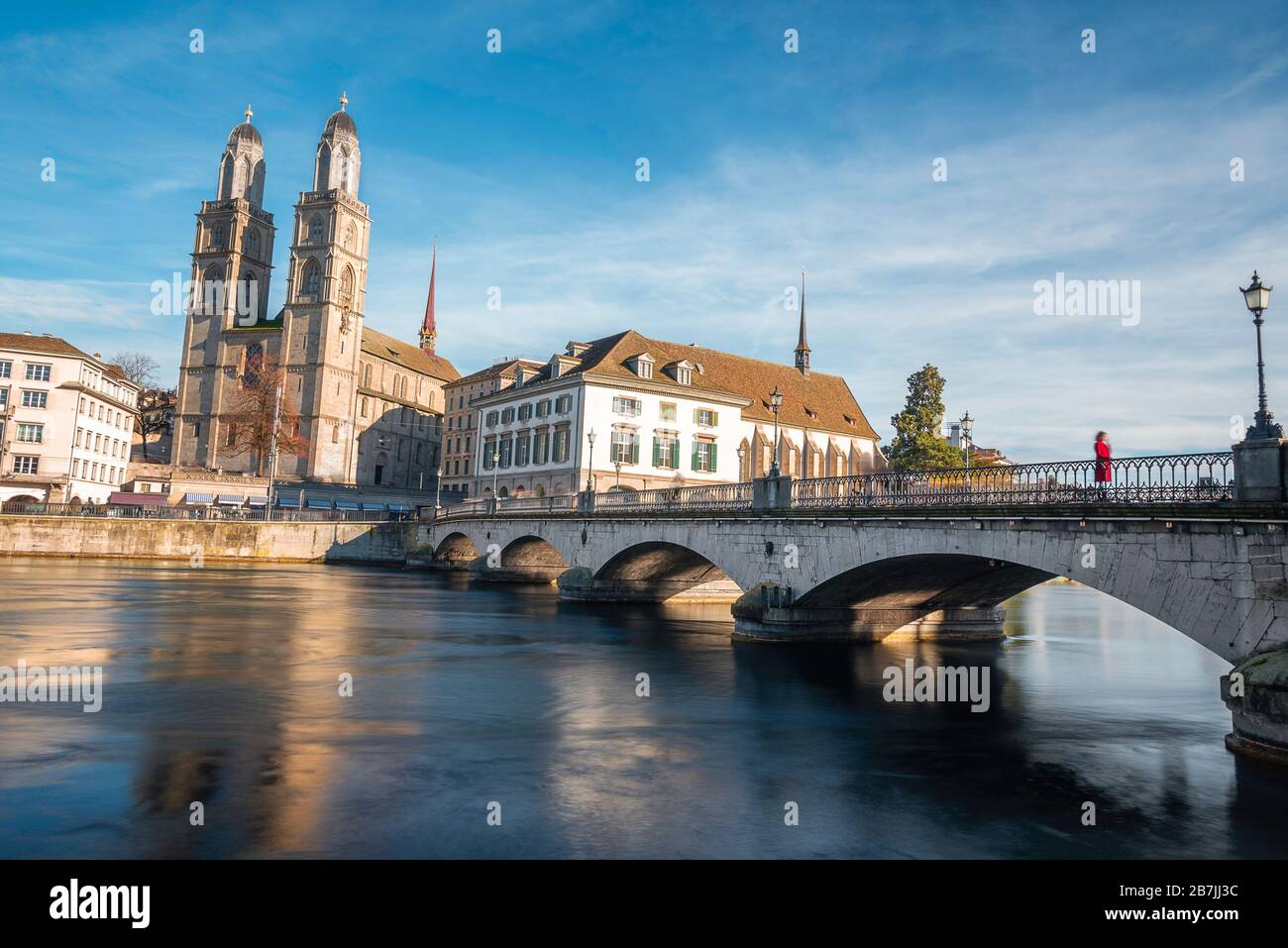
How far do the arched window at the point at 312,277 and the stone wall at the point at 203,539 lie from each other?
125ft

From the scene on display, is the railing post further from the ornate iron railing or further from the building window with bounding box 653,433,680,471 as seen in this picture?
the ornate iron railing

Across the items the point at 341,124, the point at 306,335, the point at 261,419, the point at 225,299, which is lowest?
the point at 261,419

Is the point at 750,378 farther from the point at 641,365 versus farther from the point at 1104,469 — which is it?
the point at 1104,469

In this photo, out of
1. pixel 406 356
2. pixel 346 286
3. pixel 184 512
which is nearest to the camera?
pixel 184 512

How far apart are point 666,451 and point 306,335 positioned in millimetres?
53772

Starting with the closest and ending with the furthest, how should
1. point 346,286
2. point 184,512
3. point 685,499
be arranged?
point 685,499
point 184,512
point 346,286

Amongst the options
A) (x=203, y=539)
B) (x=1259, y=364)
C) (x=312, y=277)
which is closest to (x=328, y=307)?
(x=312, y=277)

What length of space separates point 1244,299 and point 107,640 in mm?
26646

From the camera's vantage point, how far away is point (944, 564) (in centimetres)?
2206

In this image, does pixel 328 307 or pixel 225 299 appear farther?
pixel 225 299

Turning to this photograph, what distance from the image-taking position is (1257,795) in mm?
11266

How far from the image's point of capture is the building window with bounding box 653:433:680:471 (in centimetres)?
5931

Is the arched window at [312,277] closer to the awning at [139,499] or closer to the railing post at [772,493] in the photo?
the awning at [139,499]
